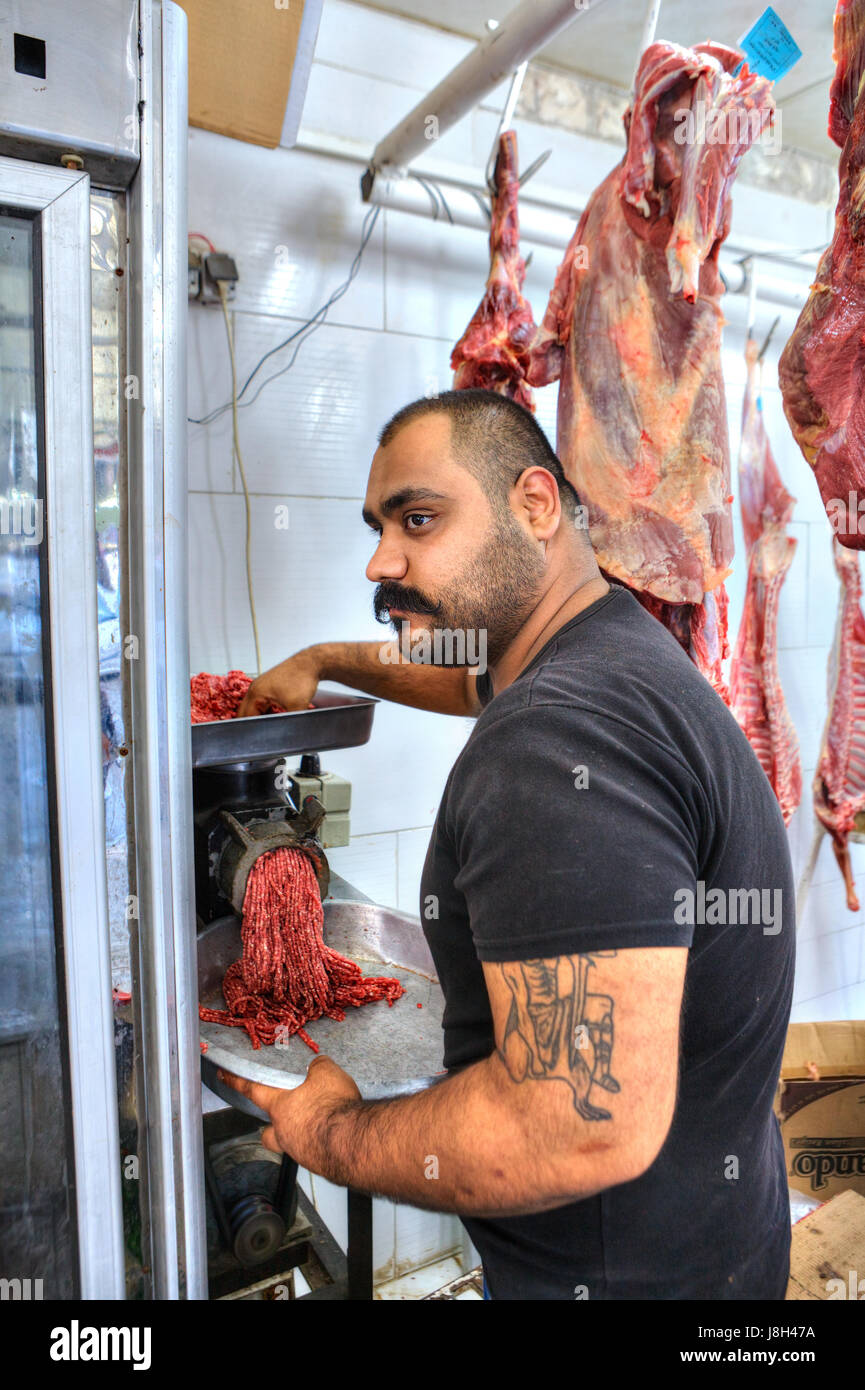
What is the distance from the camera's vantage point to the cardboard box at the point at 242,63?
4.97 ft

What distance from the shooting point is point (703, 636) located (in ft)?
6.38

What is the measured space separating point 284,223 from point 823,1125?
10.1ft

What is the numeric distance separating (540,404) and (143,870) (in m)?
2.34

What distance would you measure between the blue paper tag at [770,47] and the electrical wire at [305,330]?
1.13 m

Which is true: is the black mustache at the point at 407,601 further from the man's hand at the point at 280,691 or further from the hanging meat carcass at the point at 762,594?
the hanging meat carcass at the point at 762,594

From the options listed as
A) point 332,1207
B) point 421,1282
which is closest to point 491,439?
point 332,1207

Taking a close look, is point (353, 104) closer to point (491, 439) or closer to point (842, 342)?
point (491, 439)

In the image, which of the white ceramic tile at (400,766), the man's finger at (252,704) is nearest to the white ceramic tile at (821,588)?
the white ceramic tile at (400,766)

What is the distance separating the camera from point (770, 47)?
1644 mm

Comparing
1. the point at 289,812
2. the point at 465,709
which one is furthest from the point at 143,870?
the point at 465,709

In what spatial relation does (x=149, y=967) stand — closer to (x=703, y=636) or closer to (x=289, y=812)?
(x=289, y=812)

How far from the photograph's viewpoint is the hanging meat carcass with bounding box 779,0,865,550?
4.26ft

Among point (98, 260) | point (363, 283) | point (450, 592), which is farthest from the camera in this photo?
point (363, 283)

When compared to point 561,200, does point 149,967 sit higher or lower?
lower
